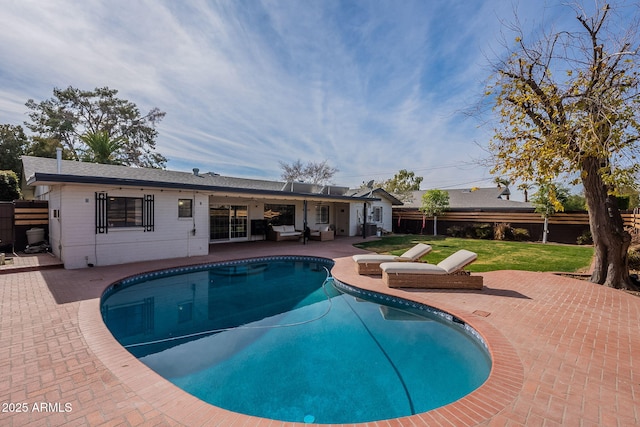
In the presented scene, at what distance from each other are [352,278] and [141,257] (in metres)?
7.47

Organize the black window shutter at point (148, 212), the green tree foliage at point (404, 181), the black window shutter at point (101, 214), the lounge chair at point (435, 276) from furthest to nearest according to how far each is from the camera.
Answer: the green tree foliage at point (404, 181), the black window shutter at point (148, 212), the black window shutter at point (101, 214), the lounge chair at point (435, 276)

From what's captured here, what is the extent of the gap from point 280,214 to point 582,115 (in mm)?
14291

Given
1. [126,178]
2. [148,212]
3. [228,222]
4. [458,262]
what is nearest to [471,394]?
[458,262]

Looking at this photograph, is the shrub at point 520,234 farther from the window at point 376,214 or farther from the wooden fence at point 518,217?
the window at point 376,214

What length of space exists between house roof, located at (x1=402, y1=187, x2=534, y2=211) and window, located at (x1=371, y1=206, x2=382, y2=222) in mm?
4339

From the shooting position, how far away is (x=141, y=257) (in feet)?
32.9

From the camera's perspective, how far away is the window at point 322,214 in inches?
765

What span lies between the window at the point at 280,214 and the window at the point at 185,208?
5824 mm

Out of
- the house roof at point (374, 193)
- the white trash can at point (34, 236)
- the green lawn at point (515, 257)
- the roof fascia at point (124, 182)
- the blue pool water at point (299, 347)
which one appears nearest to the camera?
the blue pool water at point (299, 347)

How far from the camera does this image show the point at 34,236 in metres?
11.3

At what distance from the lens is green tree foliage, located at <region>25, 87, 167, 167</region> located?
2497 cm

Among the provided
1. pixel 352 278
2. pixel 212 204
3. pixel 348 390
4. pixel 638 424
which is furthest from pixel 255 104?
pixel 638 424

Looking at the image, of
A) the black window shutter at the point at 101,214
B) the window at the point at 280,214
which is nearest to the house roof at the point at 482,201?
the window at the point at 280,214

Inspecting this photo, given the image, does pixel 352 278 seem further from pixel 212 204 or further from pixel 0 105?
pixel 0 105
